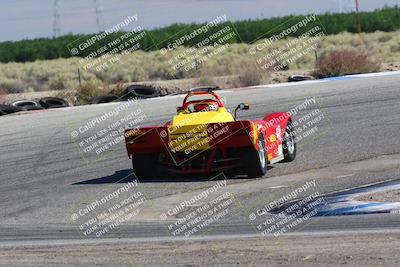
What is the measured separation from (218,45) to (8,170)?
41630 millimetres

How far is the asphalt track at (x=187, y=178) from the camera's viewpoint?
36.1 ft

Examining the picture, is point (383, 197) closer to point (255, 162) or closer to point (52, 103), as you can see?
point (255, 162)

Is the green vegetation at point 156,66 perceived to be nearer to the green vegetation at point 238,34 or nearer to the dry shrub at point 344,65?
the dry shrub at point 344,65

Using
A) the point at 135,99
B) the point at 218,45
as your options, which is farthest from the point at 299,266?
the point at 218,45

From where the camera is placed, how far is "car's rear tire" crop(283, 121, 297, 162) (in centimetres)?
1619

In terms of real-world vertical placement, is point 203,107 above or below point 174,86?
above

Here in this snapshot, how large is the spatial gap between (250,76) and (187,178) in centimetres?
1784

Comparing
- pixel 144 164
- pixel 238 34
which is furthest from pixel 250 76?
pixel 238 34

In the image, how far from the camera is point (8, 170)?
17359 millimetres

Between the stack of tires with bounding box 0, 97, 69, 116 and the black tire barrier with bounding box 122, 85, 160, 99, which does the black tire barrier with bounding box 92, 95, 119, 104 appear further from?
the stack of tires with bounding box 0, 97, 69, 116

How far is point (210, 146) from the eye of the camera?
14641 millimetres

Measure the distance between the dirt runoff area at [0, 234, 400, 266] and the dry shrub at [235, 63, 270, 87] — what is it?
22.9 meters

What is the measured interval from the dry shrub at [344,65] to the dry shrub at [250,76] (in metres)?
2.02

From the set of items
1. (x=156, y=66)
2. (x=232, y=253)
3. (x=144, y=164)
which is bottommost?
(x=232, y=253)
